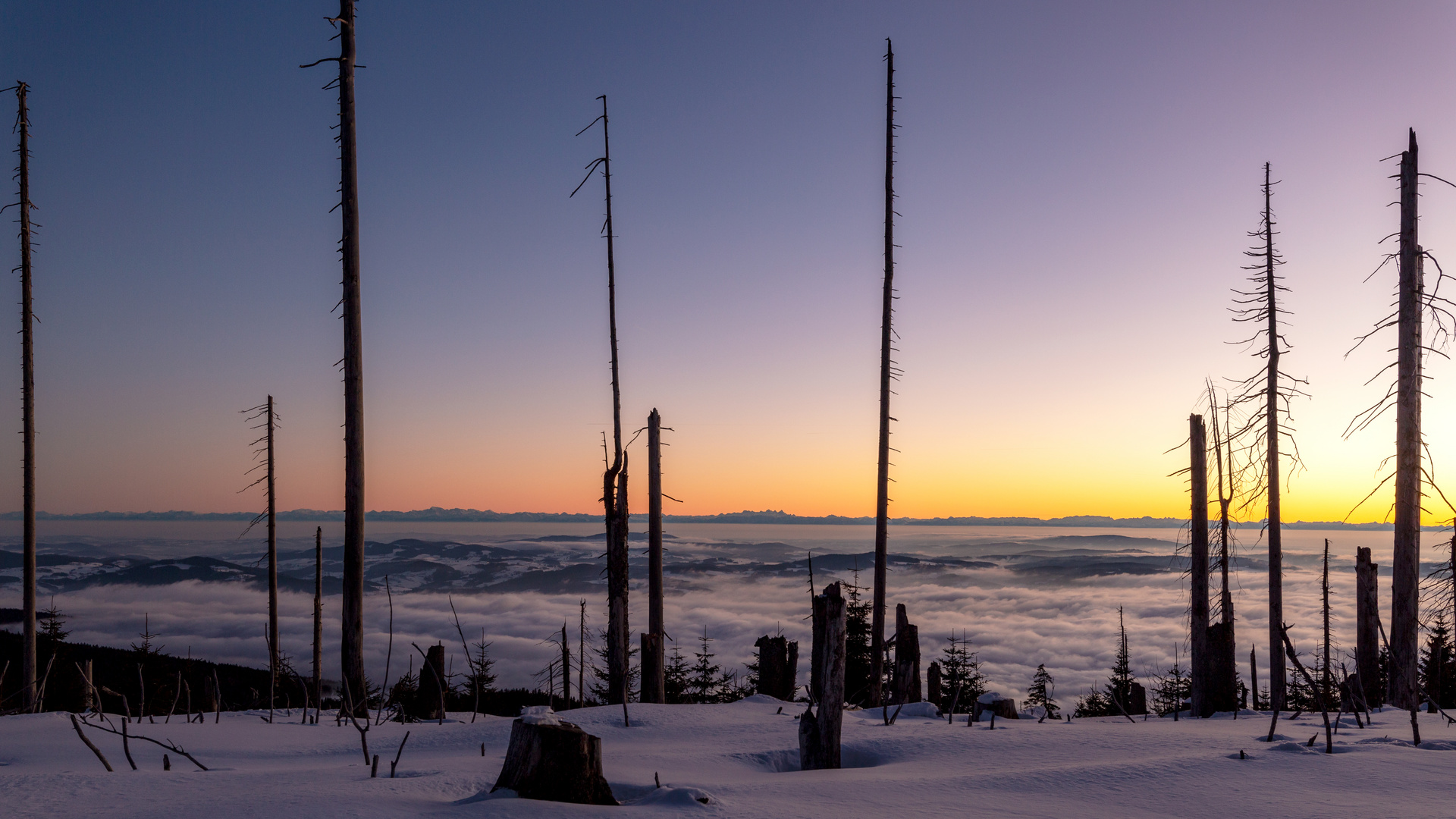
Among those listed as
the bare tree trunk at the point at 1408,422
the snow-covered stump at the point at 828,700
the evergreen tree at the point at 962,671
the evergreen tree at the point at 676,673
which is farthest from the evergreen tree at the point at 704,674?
the snow-covered stump at the point at 828,700

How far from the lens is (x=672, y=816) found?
12.9 ft

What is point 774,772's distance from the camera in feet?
20.5

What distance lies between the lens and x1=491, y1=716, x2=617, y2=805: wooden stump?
418 centimetres

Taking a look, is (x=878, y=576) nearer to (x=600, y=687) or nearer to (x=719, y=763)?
(x=600, y=687)

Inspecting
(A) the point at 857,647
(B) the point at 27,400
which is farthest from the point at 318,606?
(A) the point at 857,647

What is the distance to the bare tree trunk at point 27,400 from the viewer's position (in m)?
16.3

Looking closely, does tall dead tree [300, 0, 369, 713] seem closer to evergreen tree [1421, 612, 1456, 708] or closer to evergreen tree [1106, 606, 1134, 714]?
evergreen tree [1106, 606, 1134, 714]

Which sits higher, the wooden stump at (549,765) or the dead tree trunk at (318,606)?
the wooden stump at (549,765)

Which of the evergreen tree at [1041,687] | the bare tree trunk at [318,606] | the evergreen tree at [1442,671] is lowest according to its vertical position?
the evergreen tree at [1041,687]

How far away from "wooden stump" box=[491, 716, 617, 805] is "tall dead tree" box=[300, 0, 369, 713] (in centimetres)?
786

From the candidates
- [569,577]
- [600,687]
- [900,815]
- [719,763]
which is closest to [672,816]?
[900,815]

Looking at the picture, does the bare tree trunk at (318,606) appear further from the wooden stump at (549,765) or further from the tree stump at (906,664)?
the wooden stump at (549,765)

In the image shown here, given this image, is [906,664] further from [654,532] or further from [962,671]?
[962,671]

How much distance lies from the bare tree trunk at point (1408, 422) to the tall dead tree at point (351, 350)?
53.5 feet
